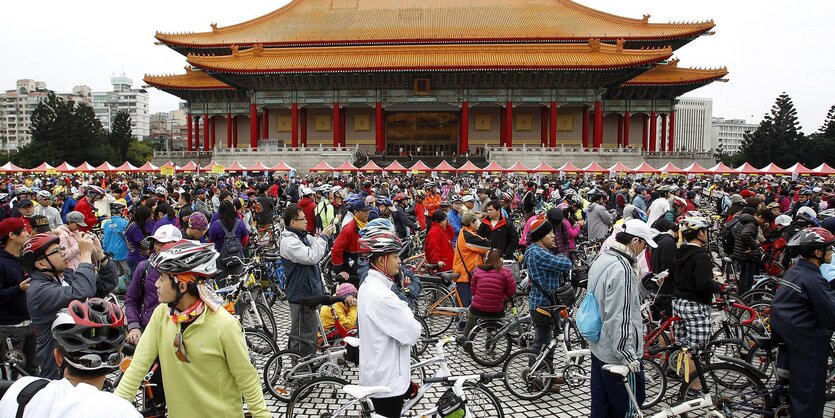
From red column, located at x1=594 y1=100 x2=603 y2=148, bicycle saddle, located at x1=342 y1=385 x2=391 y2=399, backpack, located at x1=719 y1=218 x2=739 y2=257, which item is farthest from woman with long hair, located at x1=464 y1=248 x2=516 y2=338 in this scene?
red column, located at x1=594 y1=100 x2=603 y2=148

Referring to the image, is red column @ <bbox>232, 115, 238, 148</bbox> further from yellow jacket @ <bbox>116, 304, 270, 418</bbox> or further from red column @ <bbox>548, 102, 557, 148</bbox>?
yellow jacket @ <bbox>116, 304, 270, 418</bbox>

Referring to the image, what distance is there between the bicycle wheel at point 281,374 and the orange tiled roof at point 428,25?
3772cm

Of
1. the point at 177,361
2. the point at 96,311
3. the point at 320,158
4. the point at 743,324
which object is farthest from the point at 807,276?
the point at 320,158

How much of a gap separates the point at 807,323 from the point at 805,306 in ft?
0.46

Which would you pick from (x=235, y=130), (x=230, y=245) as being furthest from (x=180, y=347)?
(x=235, y=130)

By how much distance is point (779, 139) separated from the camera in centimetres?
5103

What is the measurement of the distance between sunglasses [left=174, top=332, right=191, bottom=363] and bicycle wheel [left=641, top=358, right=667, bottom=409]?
4343 mm

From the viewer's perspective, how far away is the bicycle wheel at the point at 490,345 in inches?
253

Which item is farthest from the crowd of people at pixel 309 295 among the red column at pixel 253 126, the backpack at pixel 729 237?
the red column at pixel 253 126

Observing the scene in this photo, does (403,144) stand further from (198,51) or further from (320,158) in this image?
(198,51)

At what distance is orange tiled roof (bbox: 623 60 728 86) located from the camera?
38.2 meters

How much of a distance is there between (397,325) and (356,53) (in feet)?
131

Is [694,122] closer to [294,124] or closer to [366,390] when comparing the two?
[294,124]

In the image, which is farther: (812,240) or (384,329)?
(812,240)
